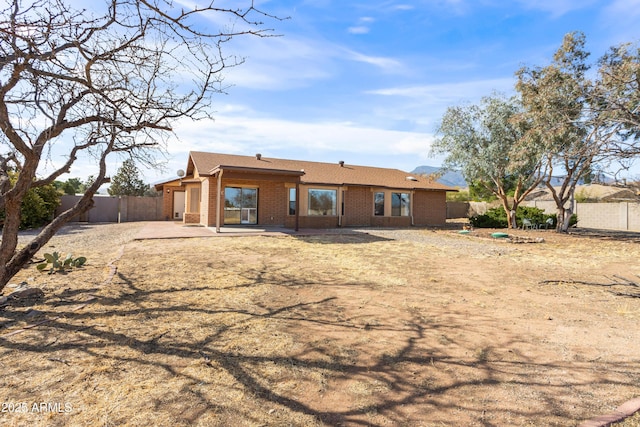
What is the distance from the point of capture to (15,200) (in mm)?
4805

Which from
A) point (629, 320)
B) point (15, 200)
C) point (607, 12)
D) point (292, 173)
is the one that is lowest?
point (629, 320)

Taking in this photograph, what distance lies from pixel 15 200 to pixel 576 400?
7.09m

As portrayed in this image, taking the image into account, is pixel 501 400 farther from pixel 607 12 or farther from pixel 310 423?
pixel 607 12

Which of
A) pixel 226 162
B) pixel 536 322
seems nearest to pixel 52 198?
pixel 226 162

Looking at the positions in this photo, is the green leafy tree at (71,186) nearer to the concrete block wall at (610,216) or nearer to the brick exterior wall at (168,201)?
the brick exterior wall at (168,201)

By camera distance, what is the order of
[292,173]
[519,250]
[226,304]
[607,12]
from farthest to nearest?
1. [292,173]
2. [519,250]
3. [607,12]
4. [226,304]

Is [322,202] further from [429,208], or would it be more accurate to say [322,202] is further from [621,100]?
[621,100]

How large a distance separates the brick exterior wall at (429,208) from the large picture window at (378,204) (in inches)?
106

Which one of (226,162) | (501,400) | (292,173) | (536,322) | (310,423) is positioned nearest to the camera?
(310,423)

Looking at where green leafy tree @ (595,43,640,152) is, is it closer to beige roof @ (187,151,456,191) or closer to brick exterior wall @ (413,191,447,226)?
beige roof @ (187,151,456,191)

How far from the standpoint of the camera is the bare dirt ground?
2.55 metres

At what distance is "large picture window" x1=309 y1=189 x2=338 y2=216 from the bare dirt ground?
11.8m

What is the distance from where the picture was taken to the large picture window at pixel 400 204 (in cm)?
2200

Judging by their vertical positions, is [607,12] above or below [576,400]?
above
